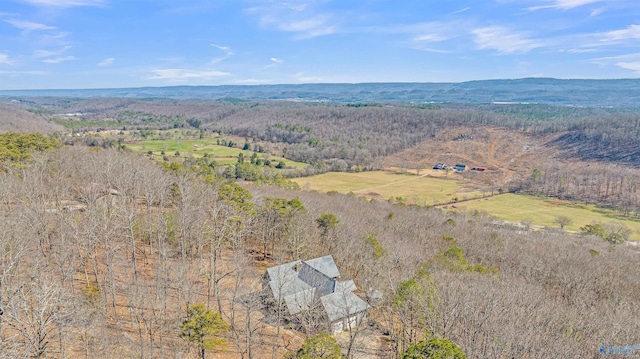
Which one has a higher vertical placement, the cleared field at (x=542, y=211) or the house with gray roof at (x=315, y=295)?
the house with gray roof at (x=315, y=295)

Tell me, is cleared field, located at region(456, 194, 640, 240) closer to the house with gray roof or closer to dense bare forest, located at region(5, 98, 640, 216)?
dense bare forest, located at region(5, 98, 640, 216)

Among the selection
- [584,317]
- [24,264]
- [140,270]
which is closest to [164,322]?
[140,270]

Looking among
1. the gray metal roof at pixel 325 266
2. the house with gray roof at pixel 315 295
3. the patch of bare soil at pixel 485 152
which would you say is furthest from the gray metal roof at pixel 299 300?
the patch of bare soil at pixel 485 152

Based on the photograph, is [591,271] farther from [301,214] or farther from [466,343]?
[301,214]

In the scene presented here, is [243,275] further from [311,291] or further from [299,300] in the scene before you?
[311,291]

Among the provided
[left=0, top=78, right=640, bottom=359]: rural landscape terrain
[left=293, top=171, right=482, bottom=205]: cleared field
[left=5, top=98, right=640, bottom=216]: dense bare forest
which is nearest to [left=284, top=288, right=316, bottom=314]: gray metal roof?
[left=0, top=78, right=640, bottom=359]: rural landscape terrain

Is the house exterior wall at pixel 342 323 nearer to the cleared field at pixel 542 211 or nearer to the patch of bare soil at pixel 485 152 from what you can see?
the cleared field at pixel 542 211
